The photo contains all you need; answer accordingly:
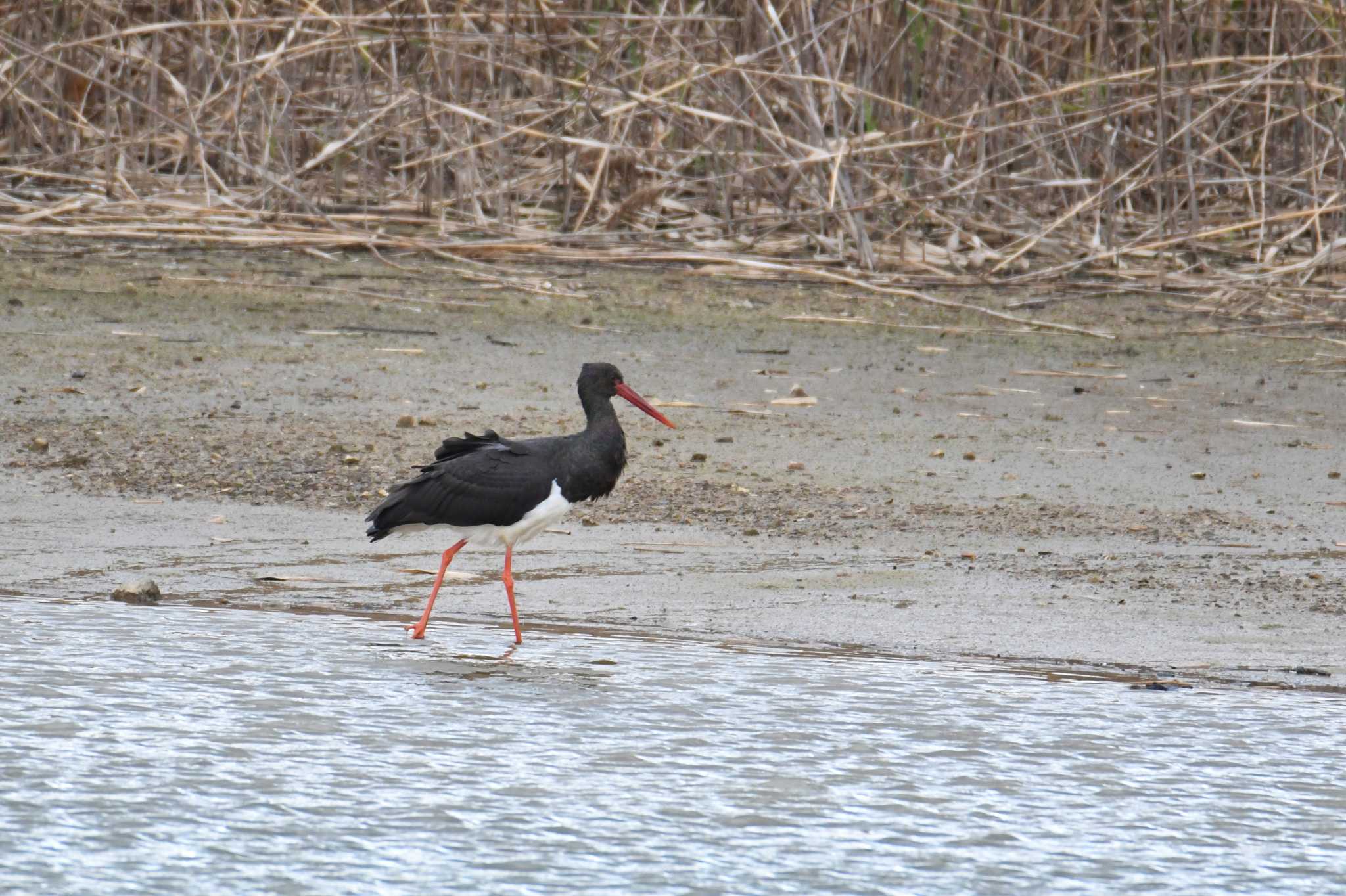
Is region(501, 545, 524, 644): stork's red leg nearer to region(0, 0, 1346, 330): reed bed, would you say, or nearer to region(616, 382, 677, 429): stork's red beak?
region(616, 382, 677, 429): stork's red beak

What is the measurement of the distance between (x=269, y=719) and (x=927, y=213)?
6751 mm

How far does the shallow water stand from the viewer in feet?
13.1

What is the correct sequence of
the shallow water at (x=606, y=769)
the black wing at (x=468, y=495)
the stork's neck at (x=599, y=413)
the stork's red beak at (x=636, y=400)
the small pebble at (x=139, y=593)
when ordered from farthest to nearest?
the stork's red beak at (x=636, y=400), the stork's neck at (x=599, y=413), the black wing at (x=468, y=495), the small pebble at (x=139, y=593), the shallow water at (x=606, y=769)

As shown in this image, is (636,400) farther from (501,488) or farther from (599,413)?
(501,488)

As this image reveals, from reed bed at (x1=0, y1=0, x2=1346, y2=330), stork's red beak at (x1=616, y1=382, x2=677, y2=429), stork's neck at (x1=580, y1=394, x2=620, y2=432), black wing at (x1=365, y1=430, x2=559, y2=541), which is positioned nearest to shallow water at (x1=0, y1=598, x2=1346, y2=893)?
black wing at (x1=365, y1=430, x2=559, y2=541)

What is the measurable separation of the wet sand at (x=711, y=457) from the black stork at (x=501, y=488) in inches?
9.1

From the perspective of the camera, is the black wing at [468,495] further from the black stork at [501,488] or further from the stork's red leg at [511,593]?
the stork's red leg at [511,593]

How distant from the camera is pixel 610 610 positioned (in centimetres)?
576

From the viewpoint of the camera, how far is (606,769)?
4.64 meters

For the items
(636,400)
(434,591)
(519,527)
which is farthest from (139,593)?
(636,400)

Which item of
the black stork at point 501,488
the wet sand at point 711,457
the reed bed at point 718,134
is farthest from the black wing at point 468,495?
the reed bed at point 718,134

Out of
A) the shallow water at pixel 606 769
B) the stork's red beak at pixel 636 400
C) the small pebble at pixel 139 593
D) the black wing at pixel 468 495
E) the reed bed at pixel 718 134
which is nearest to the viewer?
the shallow water at pixel 606 769

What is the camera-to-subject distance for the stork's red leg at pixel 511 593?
560cm

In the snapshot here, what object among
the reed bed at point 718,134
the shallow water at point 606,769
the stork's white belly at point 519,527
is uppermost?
the reed bed at point 718,134
